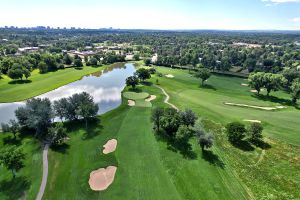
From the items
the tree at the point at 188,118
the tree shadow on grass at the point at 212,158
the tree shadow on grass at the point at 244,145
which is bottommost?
the tree shadow on grass at the point at 244,145

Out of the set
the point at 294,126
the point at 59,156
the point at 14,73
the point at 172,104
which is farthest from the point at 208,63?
the point at 59,156

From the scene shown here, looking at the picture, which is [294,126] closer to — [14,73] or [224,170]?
[224,170]

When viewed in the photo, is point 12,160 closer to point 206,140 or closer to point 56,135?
point 56,135

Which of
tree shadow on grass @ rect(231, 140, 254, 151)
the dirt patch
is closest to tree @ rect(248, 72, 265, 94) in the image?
tree shadow on grass @ rect(231, 140, 254, 151)

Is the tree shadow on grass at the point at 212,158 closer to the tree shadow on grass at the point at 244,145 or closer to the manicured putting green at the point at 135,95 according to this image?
the tree shadow on grass at the point at 244,145

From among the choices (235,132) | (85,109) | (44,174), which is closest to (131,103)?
(85,109)

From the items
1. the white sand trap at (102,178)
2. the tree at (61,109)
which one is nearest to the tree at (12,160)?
the white sand trap at (102,178)
